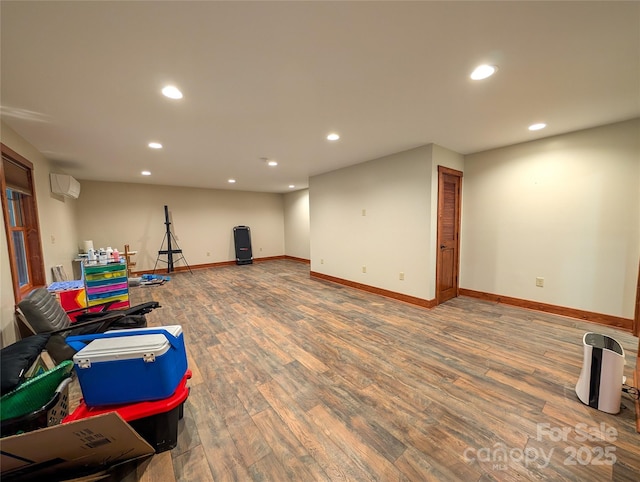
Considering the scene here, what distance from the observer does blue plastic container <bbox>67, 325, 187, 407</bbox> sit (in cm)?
128

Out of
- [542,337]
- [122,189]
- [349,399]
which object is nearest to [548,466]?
[349,399]

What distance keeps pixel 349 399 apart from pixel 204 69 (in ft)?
8.47

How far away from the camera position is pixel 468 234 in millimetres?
4031

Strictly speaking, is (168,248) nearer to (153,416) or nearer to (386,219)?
(386,219)

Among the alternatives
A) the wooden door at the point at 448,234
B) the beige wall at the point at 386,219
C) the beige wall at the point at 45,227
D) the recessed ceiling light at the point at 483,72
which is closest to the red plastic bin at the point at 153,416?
the beige wall at the point at 45,227

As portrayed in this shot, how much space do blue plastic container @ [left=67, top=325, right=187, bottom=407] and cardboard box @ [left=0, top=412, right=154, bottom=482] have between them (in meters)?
0.17

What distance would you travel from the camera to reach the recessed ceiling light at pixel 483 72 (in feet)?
5.60

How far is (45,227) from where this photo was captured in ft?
11.4

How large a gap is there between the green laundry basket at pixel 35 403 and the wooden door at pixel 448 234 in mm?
3948

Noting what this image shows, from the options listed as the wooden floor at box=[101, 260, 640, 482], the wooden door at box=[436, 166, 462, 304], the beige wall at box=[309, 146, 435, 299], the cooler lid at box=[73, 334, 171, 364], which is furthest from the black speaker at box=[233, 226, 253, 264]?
the cooler lid at box=[73, 334, 171, 364]

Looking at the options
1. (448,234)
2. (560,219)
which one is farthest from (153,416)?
(560,219)

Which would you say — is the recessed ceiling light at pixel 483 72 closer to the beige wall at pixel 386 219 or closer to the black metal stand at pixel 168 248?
the beige wall at pixel 386 219

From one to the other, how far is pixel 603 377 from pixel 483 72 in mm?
2285

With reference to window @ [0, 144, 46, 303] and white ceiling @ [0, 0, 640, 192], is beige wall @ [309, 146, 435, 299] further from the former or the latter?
window @ [0, 144, 46, 303]
